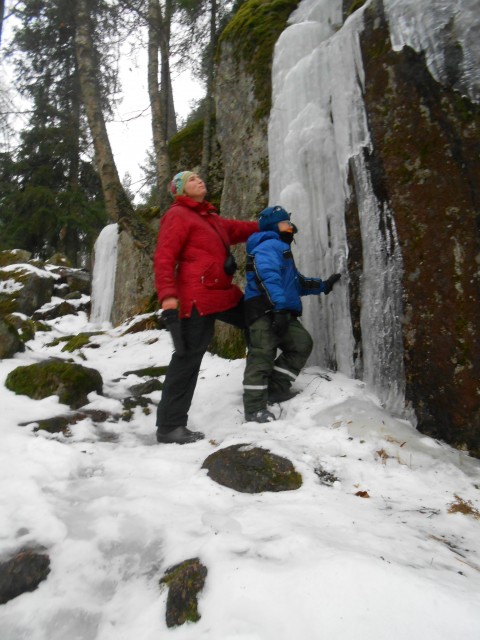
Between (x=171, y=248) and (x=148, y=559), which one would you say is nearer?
(x=148, y=559)

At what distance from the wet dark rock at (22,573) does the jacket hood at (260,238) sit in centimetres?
276

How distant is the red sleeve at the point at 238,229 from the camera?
13.5ft

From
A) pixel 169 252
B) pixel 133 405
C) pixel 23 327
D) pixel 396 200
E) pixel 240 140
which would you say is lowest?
pixel 133 405

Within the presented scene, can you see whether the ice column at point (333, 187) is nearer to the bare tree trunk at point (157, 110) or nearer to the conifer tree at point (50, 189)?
the bare tree trunk at point (157, 110)

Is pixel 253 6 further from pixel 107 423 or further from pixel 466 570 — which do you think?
pixel 466 570

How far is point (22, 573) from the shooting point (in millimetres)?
1801

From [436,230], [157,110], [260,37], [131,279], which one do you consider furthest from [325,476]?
[131,279]

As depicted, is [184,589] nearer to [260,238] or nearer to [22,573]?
[22,573]

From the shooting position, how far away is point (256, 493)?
247cm

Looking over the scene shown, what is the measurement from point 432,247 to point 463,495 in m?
1.65

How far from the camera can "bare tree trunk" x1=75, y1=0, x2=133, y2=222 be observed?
26.7 ft

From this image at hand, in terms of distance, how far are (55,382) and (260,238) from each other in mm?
2246

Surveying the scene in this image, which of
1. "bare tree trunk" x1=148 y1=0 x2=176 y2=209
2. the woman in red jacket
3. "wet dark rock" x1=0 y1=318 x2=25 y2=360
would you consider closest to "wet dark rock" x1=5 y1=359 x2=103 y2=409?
"wet dark rock" x1=0 y1=318 x2=25 y2=360

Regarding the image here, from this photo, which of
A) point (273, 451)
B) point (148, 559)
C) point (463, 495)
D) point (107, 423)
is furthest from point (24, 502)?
point (463, 495)
